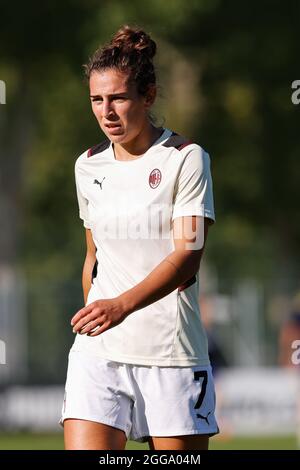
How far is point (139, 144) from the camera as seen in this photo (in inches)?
260

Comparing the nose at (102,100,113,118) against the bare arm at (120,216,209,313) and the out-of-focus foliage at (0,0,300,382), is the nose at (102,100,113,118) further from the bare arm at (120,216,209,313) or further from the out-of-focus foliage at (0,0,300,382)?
the out-of-focus foliage at (0,0,300,382)

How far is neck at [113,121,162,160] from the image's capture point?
6.59 meters

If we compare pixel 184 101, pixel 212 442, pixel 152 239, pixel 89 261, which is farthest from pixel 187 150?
pixel 184 101

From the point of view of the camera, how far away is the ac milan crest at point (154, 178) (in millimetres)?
6488

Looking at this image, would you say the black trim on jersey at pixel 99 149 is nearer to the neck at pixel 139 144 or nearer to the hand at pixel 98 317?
the neck at pixel 139 144

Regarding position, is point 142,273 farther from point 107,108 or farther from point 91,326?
point 107,108

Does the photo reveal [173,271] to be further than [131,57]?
No

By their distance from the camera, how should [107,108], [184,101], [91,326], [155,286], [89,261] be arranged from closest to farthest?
[91,326]
[155,286]
[107,108]
[89,261]
[184,101]

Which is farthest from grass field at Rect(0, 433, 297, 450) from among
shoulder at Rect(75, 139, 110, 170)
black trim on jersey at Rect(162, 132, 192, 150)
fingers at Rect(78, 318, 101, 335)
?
fingers at Rect(78, 318, 101, 335)

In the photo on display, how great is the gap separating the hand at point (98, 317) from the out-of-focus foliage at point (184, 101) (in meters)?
19.8

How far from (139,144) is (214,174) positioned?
25.8m
